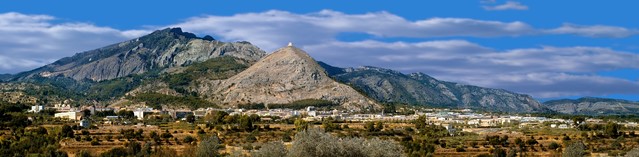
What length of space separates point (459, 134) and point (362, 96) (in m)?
85.9

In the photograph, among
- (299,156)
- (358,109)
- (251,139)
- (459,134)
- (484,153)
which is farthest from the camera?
(358,109)

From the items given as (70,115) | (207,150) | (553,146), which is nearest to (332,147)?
(207,150)

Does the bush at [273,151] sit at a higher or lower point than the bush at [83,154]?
higher

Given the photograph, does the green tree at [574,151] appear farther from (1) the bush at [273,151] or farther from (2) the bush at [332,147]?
(1) the bush at [273,151]

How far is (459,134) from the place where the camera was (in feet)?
365

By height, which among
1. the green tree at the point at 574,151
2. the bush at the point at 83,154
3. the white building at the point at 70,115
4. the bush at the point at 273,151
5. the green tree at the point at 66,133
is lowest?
the green tree at the point at 574,151

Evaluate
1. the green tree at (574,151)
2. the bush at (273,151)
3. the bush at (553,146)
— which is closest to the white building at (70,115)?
the bush at (553,146)

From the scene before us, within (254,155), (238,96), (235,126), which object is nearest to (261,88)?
(238,96)

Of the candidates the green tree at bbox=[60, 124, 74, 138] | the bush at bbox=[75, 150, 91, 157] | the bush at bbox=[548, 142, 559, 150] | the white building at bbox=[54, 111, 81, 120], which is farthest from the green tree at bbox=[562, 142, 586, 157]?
the white building at bbox=[54, 111, 81, 120]

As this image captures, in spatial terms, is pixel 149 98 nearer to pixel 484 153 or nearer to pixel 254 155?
pixel 484 153

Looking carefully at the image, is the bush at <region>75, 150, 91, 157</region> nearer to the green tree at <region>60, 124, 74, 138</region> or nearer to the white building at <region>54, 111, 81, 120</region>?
the green tree at <region>60, 124, 74, 138</region>

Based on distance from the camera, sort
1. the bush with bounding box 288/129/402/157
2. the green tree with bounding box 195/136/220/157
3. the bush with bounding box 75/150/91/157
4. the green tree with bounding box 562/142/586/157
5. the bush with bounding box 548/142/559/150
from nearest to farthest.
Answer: the bush with bounding box 288/129/402/157
the green tree with bounding box 195/136/220/157
the bush with bounding box 75/150/91/157
the green tree with bounding box 562/142/586/157
the bush with bounding box 548/142/559/150

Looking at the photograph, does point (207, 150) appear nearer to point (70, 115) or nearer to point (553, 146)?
point (553, 146)

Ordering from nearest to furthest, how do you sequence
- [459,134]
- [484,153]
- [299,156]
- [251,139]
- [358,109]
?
[299,156], [484,153], [251,139], [459,134], [358,109]
